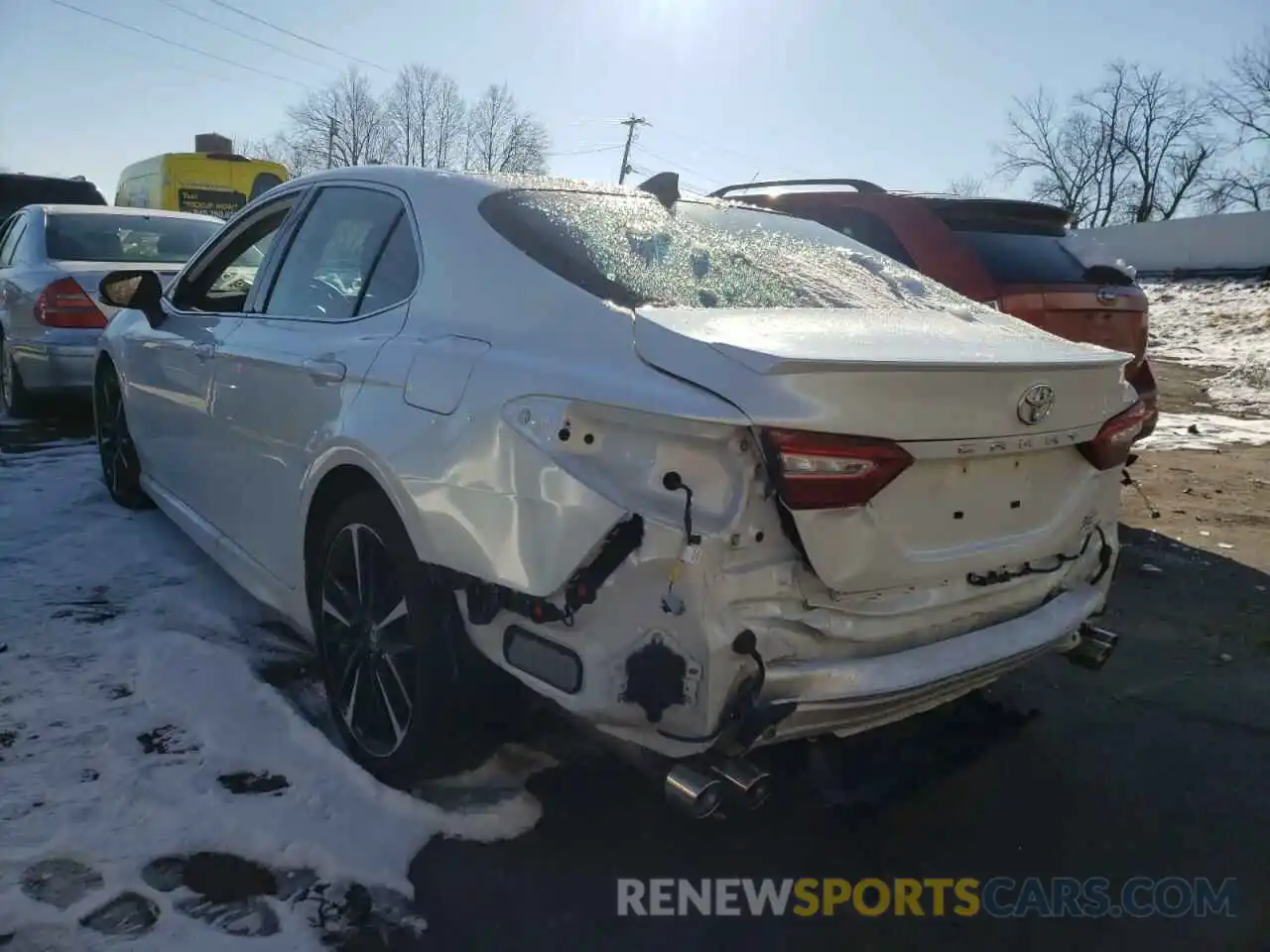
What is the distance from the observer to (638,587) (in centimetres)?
209

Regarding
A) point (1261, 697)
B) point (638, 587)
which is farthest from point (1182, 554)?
point (638, 587)

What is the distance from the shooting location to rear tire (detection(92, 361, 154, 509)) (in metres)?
5.10

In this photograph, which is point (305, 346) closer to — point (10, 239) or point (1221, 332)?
point (10, 239)

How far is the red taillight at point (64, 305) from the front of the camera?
22.1 feet

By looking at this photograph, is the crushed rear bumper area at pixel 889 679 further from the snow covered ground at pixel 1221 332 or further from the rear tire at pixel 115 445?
the snow covered ground at pixel 1221 332

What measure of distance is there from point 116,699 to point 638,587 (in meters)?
2.05

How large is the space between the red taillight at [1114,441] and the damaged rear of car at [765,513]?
0.03 m

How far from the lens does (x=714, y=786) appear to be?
212 centimetres

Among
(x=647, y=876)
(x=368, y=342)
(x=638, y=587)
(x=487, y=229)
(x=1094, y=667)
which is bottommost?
(x=647, y=876)

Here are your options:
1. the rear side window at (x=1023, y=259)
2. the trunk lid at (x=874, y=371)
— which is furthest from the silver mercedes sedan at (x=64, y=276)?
the trunk lid at (x=874, y=371)

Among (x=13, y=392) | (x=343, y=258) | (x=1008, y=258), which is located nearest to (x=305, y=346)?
(x=343, y=258)

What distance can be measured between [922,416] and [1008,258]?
3.36m

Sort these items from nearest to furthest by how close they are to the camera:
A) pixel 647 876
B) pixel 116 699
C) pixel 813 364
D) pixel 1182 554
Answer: pixel 813 364 < pixel 647 876 < pixel 116 699 < pixel 1182 554

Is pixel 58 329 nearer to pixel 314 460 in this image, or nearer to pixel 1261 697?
pixel 314 460
